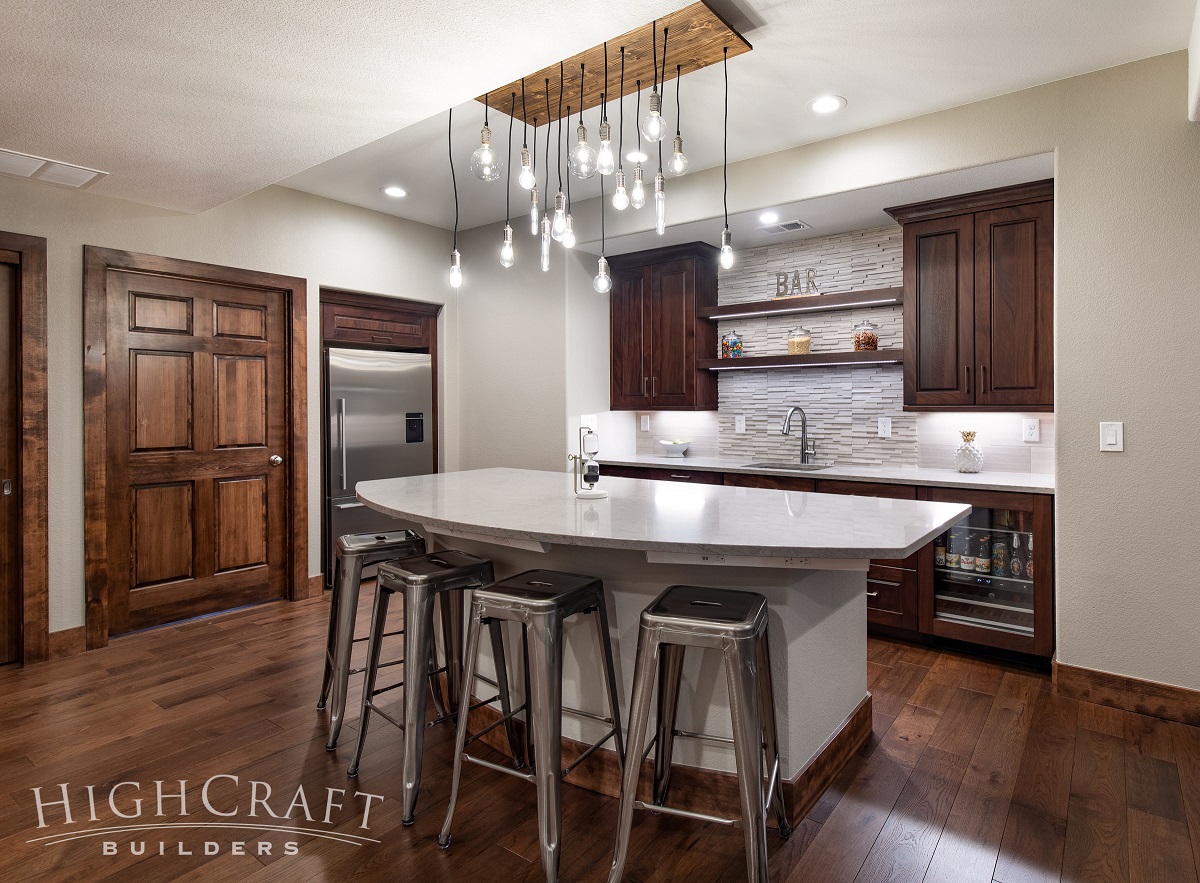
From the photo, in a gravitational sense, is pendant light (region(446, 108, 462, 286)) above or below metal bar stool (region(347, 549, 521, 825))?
above

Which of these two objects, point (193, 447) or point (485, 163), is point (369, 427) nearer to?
point (193, 447)

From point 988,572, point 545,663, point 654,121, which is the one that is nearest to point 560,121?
point 654,121

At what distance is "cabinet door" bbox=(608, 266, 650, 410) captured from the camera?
4.93m

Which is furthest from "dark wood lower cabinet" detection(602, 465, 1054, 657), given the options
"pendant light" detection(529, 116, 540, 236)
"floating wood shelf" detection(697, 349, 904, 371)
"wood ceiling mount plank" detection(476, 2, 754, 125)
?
"wood ceiling mount plank" detection(476, 2, 754, 125)

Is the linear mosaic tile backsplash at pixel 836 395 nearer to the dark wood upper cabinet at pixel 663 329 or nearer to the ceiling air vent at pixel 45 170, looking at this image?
the dark wood upper cabinet at pixel 663 329

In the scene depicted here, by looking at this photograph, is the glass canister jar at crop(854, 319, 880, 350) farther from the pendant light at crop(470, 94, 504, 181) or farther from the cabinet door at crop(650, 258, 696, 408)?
the pendant light at crop(470, 94, 504, 181)

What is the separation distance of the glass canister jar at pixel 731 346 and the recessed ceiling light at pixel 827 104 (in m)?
1.76

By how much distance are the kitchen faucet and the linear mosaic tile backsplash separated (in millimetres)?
37

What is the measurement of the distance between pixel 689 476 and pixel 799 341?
113 centimetres

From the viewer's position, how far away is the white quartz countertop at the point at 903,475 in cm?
323

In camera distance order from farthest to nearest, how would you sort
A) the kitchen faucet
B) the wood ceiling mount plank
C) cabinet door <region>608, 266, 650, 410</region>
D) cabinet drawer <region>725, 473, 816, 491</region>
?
cabinet door <region>608, 266, 650, 410</region> → the kitchen faucet → cabinet drawer <region>725, 473, 816, 491</region> → the wood ceiling mount plank

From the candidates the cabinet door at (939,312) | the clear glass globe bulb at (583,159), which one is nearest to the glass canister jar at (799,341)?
the cabinet door at (939,312)

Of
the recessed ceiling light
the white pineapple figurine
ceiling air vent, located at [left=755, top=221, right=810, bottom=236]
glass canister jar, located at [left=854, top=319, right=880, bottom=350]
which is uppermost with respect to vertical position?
the recessed ceiling light

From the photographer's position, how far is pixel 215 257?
13.2ft
